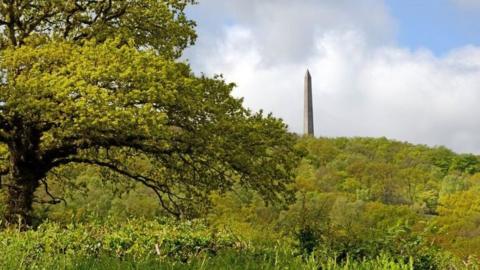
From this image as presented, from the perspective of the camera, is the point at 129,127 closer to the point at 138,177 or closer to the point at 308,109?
the point at 138,177

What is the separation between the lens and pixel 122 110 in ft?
54.2

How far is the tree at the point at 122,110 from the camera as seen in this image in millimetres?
16828

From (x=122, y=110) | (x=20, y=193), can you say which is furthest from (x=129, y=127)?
(x=20, y=193)

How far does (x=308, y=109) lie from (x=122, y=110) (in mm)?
103017

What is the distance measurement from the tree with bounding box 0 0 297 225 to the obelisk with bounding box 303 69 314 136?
9578 centimetres

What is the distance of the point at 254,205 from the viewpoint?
42531 mm

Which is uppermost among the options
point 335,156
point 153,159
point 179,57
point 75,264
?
point 335,156

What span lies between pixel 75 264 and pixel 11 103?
472 inches

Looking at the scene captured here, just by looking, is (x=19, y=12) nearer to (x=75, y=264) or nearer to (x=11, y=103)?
(x=11, y=103)

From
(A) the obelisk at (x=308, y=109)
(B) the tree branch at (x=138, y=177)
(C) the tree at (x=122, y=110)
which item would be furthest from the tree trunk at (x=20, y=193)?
(A) the obelisk at (x=308, y=109)

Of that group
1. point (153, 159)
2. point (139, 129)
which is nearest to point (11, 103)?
point (139, 129)

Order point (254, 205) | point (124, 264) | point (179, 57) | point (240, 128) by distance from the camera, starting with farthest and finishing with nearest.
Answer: point (254, 205) < point (179, 57) < point (240, 128) < point (124, 264)

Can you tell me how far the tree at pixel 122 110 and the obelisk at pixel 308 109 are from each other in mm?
95783

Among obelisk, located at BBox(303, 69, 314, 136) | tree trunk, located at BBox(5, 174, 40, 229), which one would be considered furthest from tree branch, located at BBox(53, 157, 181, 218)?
obelisk, located at BBox(303, 69, 314, 136)
